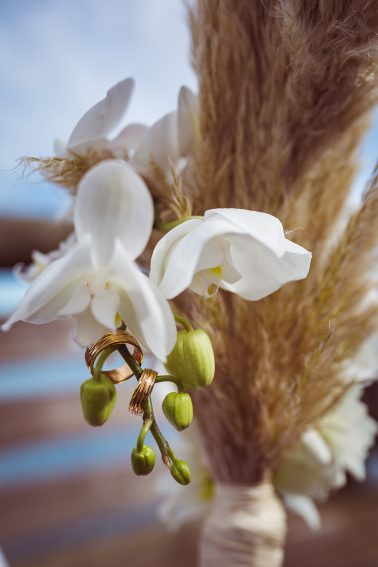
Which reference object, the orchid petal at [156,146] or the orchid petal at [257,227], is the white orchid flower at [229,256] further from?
the orchid petal at [156,146]

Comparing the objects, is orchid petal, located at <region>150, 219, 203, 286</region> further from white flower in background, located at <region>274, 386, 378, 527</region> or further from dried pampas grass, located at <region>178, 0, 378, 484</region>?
white flower in background, located at <region>274, 386, 378, 527</region>

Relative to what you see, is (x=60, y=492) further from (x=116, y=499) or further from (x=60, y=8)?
(x=60, y=8)

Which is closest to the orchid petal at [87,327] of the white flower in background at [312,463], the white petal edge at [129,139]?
the white petal edge at [129,139]

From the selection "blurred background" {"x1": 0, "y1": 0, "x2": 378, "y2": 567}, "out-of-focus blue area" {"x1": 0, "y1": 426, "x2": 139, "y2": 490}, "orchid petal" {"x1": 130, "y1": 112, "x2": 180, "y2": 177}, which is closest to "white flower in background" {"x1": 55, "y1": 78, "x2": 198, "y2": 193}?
"orchid petal" {"x1": 130, "y1": 112, "x2": 180, "y2": 177}

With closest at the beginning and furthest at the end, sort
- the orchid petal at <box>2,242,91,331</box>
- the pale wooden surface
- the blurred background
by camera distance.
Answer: the orchid petal at <box>2,242,91,331</box>
the blurred background
the pale wooden surface

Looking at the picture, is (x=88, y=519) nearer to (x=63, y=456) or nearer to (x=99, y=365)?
(x=63, y=456)

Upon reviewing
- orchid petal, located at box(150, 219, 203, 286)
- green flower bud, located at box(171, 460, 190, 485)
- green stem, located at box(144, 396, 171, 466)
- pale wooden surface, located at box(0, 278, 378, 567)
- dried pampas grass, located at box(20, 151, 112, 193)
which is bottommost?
pale wooden surface, located at box(0, 278, 378, 567)

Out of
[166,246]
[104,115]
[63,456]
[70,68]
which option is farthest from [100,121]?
[63,456]

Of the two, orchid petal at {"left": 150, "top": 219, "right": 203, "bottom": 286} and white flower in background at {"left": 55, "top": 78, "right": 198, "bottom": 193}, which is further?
white flower in background at {"left": 55, "top": 78, "right": 198, "bottom": 193}
